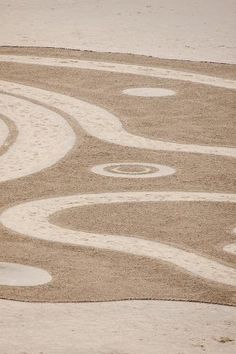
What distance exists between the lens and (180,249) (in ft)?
61.7

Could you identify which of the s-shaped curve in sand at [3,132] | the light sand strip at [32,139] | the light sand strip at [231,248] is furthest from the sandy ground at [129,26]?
the light sand strip at [231,248]

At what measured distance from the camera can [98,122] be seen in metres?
27.7

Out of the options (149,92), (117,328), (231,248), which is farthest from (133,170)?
(117,328)

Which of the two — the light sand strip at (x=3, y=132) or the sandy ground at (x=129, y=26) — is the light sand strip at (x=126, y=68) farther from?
the light sand strip at (x=3, y=132)

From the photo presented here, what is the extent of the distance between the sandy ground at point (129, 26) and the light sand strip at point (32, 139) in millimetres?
5738

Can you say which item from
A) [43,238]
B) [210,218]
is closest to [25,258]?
[43,238]

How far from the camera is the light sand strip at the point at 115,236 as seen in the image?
58.7 ft

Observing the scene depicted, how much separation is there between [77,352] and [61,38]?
72.7ft

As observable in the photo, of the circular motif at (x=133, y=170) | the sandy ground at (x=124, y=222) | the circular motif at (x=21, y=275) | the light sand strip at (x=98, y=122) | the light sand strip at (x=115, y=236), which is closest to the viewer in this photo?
the sandy ground at (x=124, y=222)

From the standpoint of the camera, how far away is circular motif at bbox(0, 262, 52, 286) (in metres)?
16.6

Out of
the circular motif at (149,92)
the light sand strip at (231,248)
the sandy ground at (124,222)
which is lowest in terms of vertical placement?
the light sand strip at (231,248)

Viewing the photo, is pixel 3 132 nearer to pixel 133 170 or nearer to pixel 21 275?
pixel 133 170

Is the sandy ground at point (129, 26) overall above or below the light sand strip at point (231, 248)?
above

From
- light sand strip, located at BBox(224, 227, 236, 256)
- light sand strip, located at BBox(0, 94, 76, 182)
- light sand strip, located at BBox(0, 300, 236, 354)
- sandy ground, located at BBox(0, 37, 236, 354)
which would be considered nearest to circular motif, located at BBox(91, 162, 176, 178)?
sandy ground, located at BBox(0, 37, 236, 354)
